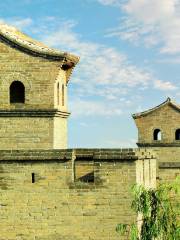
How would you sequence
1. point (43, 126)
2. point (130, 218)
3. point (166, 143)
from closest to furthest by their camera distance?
1. point (130, 218)
2. point (43, 126)
3. point (166, 143)

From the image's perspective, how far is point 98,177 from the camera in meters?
11.6

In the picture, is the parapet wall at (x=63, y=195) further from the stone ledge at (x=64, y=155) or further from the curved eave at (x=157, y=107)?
the curved eave at (x=157, y=107)

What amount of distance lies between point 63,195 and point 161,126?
52.6ft

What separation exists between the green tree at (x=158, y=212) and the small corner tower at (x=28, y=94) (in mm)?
3460

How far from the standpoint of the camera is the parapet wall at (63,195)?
11.5m

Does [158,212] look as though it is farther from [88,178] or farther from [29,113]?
[29,113]

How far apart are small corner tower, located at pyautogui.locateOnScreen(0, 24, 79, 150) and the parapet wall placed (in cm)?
153

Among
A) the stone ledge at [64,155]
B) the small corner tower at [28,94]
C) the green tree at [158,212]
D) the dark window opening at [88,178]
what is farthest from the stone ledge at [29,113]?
the green tree at [158,212]

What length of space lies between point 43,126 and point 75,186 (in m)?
2.19

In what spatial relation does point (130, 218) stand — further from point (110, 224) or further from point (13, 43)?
point (13, 43)

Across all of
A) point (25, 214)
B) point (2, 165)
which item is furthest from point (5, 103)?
point (25, 214)

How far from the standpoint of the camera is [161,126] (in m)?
27.1

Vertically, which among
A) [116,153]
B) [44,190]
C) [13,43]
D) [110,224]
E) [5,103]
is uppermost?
[13,43]

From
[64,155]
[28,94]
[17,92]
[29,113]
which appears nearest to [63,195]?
[64,155]
